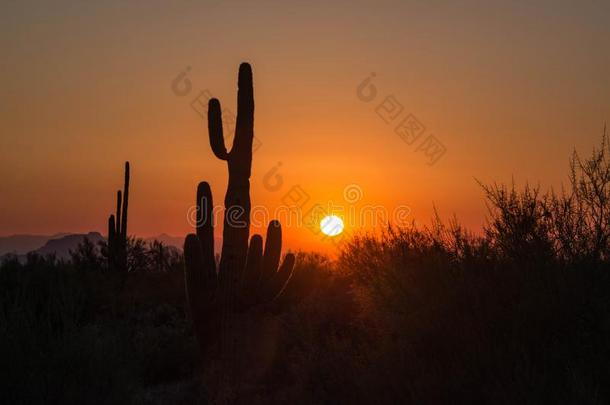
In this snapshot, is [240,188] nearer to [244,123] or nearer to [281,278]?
[244,123]

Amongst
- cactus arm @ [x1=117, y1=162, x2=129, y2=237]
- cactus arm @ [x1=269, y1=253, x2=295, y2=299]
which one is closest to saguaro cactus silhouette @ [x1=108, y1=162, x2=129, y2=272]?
cactus arm @ [x1=117, y1=162, x2=129, y2=237]

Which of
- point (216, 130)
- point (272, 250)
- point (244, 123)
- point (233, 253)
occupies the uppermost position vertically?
point (244, 123)

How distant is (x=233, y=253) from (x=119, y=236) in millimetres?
14687

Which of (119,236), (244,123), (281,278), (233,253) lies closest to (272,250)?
(281,278)

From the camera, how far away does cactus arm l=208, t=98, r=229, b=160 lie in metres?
13.6

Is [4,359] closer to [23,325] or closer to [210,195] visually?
[23,325]

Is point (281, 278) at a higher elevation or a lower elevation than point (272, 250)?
lower

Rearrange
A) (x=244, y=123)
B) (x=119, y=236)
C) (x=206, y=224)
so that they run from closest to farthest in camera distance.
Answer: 1. (x=206, y=224)
2. (x=244, y=123)
3. (x=119, y=236)

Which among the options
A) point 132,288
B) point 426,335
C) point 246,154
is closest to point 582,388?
point 426,335

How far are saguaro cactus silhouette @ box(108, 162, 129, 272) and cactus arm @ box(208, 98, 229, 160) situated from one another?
13.0m

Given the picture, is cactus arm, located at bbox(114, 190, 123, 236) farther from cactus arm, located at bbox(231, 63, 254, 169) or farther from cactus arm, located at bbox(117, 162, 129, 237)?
cactus arm, located at bbox(231, 63, 254, 169)

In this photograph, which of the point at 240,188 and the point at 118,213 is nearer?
the point at 240,188

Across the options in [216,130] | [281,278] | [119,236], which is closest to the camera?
[216,130]

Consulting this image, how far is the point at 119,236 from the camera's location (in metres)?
26.5
